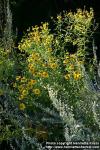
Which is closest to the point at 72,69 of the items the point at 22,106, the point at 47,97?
the point at 47,97

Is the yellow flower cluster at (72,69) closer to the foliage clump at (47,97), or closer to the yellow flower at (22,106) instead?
the foliage clump at (47,97)

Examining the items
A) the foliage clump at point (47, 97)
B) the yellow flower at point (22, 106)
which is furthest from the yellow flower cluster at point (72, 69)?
the yellow flower at point (22, 106)

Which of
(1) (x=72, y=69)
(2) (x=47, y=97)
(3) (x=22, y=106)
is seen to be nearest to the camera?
(3) (x=22, y=106)

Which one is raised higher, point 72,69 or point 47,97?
point 72,69

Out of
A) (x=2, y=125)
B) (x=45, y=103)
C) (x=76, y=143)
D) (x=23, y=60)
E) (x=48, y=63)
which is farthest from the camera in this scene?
(x=23, y=60)

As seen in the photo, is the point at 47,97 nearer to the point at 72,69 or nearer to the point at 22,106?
the point at 22,106

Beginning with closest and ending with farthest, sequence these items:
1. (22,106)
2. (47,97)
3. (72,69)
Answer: (22,106), (47,97), (72,69)

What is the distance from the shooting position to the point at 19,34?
8.79 m

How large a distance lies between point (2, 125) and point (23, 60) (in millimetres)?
1989

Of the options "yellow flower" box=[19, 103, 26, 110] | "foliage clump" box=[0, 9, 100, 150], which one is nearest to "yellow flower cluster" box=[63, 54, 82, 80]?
"foliage clump" box=[0, 9, 100, 150]

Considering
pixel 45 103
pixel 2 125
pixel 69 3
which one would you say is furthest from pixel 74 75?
pixel 69 3

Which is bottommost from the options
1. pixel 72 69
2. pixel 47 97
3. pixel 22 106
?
pixel 22 106

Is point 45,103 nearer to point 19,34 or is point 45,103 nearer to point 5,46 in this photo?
point 5,46

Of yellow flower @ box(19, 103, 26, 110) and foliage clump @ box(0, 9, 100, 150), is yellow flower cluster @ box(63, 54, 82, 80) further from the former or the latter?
yellow flower @ box(19, 103, 26, 110)
